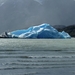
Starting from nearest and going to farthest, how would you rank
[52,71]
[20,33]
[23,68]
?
1. [52,71]
2. [23,68]
3. [20,33]

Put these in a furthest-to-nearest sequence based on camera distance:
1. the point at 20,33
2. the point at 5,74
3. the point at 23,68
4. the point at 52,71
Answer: the point at 20,33 < the point at 23,68 < the point at 52,71 < the point at 5,74

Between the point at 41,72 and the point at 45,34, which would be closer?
the point at 41,72

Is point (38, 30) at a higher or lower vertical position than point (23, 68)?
higher

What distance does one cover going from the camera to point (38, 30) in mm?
124375

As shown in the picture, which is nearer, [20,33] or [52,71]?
[52,71]

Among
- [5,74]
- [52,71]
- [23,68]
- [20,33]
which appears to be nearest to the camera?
[5,74]

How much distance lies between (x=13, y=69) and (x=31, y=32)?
3972 inches

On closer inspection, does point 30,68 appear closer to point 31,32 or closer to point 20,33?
point 31,32

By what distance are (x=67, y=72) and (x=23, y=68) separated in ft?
13.9

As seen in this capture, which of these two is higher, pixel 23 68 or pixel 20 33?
pixel 20 33

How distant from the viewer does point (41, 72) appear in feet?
78.0

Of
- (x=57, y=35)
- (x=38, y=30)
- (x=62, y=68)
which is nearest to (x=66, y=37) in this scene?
(x=57, y=35)

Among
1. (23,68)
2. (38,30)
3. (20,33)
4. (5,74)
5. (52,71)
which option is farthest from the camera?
(20,33)

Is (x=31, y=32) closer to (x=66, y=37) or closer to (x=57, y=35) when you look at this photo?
(x=57, y=35)
